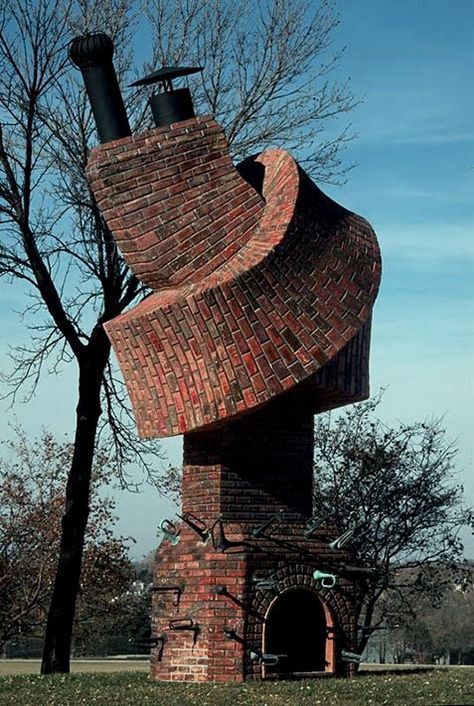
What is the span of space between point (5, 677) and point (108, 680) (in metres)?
1.56

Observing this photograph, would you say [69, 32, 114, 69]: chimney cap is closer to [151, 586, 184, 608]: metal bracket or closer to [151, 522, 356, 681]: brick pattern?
[151, 522, 356, 681]: brick pattern

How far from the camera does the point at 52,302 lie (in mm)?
16094

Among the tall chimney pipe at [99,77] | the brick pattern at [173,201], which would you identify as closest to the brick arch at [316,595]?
the brick pattern at [173,201]

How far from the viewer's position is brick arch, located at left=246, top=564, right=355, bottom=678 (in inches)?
442

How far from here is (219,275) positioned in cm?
1161

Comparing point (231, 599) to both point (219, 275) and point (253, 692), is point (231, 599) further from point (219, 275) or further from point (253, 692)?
point (219, 275)

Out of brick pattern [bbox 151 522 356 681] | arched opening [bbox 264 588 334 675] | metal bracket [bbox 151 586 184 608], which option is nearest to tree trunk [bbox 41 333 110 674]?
brick pattern [bbox 151 522 356 681]

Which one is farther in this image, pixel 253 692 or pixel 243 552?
pixel 243 552

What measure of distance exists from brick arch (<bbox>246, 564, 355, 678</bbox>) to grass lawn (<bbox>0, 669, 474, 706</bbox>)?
0.34m

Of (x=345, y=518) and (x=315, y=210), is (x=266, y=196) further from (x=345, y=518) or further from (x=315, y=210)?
(x=345, y=518)

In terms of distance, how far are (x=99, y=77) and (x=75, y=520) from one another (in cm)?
588

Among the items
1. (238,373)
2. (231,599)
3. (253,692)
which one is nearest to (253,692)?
(253,692)

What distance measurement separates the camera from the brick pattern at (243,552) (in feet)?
36.8

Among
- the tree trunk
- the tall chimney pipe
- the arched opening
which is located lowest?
the arched opening
